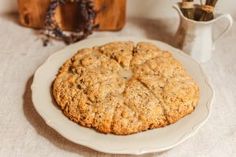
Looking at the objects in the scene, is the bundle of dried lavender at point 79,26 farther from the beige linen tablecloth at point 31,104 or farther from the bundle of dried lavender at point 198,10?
the bundle of dried lavender at point 198,10

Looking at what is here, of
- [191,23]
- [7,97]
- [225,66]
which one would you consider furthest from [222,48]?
[7,97]

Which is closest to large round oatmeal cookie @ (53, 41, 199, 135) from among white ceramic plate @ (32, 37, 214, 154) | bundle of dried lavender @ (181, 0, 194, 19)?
white ceramic plate @ (32, 37, 214, 154)

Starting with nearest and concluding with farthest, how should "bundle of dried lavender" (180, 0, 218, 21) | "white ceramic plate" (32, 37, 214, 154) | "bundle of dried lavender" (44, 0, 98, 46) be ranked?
"white ceramic plate" (32, 37, 214, 154) → "bundle of dried lavender" (180, 0, 218, 21) → "bundle of dried lavender" (44, 0, 98, 46)

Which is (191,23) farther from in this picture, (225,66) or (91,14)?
(91,14)

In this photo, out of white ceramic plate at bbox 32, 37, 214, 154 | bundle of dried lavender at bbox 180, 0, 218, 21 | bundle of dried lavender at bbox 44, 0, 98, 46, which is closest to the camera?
white ceramic plate at bbox 32, 37, 214, 154

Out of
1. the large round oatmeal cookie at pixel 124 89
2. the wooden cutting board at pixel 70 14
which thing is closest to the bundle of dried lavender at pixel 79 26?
the wooden cutting board at pixel 70 14

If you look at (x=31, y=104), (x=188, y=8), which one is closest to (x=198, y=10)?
(x=188, y=8)

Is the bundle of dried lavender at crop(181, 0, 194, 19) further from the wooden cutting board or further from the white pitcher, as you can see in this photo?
the wooden cutting board

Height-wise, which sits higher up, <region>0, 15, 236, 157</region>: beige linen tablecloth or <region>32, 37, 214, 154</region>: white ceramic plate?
<region>32, 37, 214, 154</region>: white ceramic plate
